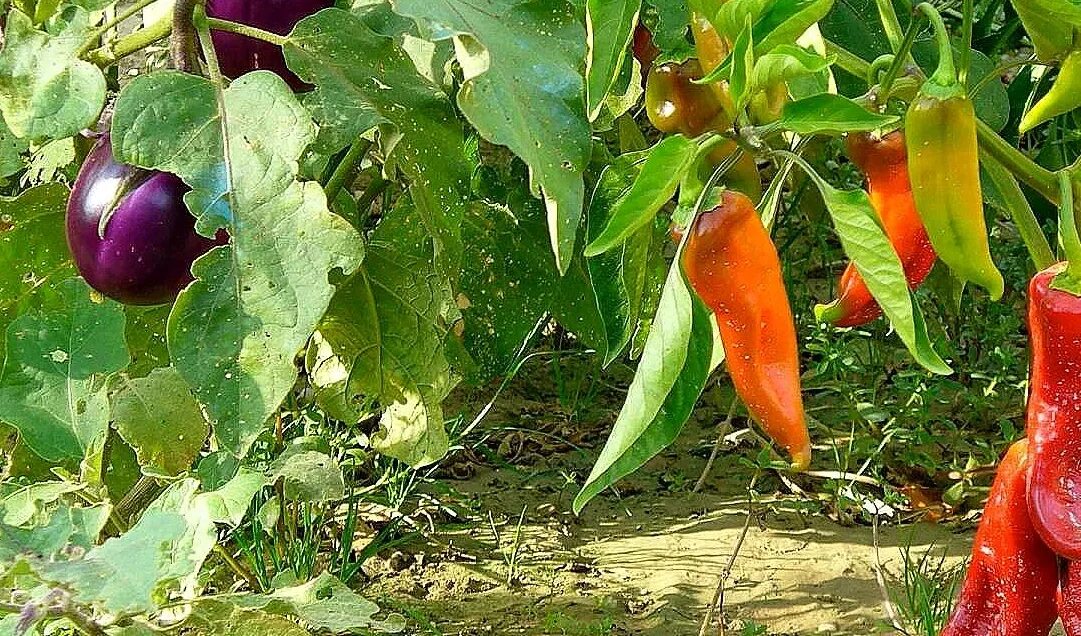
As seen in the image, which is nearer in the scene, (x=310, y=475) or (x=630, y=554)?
(x=310, y=475)

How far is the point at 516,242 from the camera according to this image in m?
1.04

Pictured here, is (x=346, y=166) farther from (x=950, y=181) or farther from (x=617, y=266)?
(x=950, y=181)

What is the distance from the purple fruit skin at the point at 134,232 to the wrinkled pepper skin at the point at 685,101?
275 millimetres

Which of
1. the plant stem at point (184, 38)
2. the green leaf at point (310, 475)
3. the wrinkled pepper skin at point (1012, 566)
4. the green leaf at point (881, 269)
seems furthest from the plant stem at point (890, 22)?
the green leaf at point (310, 475)

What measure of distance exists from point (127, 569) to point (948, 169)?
468 mm

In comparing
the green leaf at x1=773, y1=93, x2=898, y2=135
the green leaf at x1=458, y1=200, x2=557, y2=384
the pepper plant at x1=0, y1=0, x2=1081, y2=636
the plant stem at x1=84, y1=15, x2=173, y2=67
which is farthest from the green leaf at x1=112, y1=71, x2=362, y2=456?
the green leaf at x1=458, y1=200, x2=557, y2=384

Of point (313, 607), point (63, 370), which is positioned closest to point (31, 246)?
point (63, 370)

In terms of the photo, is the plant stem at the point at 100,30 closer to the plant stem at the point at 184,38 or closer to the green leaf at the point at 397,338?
the plant stem at the point at 184,38

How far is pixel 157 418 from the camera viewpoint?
984mm

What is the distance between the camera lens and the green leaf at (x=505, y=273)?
3.43ft

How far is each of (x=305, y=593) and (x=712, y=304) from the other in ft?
1.02

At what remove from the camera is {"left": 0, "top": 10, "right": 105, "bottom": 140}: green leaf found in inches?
27.2

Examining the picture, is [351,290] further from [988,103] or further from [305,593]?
[988,103]

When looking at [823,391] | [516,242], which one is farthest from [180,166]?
[823,391]
